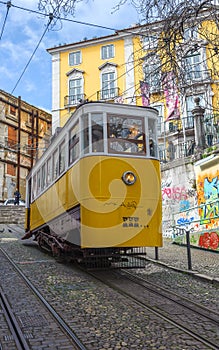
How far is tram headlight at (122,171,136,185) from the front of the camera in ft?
25.3

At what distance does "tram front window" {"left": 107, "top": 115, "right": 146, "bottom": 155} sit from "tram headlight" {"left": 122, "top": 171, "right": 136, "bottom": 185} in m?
0.51

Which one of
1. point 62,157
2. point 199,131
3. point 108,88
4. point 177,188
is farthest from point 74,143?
point 108,88

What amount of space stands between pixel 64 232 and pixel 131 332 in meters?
4.48

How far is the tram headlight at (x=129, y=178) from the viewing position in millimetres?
7711

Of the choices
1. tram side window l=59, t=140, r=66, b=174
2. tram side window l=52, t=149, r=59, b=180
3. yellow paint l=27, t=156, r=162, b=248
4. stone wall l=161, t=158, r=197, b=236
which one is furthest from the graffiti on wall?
tram side window l=59, t=140, r=66, b=174

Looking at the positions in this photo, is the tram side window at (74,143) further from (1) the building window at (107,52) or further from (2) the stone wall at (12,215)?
(1) the building window at (107,52)

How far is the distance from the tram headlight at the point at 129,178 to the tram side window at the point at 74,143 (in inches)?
43.9

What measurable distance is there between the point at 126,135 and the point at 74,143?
1173 mm

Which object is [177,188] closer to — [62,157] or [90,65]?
[62,157]

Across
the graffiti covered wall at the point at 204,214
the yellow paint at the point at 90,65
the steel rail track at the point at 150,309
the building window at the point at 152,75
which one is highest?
the yellow paint at the point at 90,65

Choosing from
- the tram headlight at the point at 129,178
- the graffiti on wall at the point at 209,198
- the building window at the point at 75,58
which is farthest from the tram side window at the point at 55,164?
the building window at the point at 75,58

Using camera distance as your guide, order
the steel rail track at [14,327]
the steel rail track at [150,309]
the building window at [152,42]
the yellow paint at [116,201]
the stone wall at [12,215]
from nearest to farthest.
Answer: the steel rail track at [14,327] → the steel rail track at [150,309] → the building window at [152,42] → the yellow paint at [116,201] → the stone wall at [12,215]

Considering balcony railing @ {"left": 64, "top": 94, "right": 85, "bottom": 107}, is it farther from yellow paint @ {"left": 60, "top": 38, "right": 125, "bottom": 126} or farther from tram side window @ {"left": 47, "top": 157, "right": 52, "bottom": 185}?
tram side window @ {"left": 47, "top": 157, "right": 52, "bottom": 185}

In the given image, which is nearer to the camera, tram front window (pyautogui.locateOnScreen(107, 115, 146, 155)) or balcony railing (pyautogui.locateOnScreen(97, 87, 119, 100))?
tram front window (pyautogui.locateOnScreen(107, 115, 146, 155))
